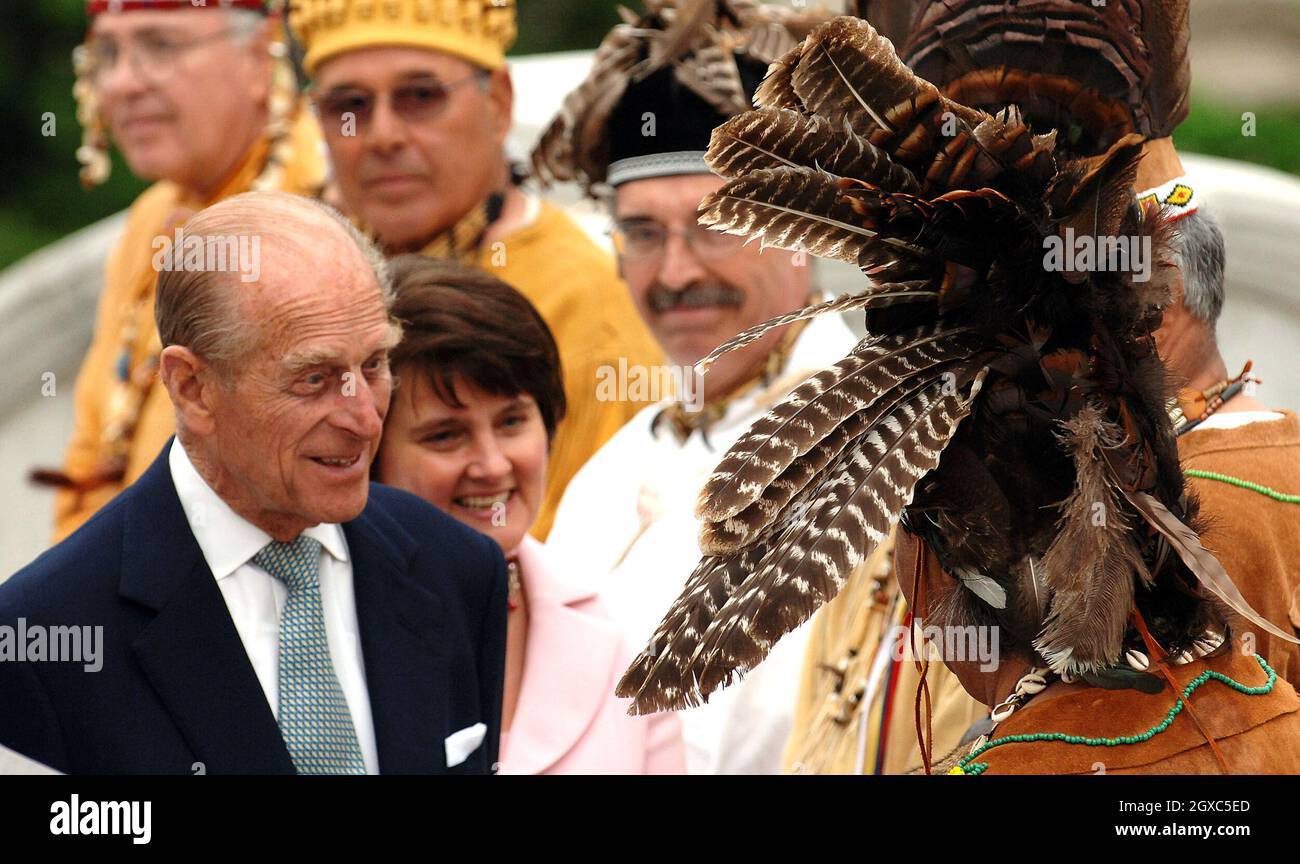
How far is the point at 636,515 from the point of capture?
156 inches

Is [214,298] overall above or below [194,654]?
above

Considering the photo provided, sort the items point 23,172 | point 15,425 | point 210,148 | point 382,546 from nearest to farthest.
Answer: point 382,546 → point 210,148 → point 15,425 → point 23,172

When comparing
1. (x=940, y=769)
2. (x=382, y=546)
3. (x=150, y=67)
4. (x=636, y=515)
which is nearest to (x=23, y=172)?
(x=150, y=67)

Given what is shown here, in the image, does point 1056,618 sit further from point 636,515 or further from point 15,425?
point 15,425

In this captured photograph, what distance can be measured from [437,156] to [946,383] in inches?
104

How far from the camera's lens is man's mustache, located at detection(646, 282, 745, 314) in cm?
399

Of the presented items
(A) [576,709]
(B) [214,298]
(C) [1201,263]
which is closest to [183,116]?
(A) [576,709]

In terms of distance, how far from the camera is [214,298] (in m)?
2.57

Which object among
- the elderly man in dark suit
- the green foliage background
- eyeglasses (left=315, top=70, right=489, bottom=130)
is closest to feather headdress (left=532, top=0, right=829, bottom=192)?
eyeglasses (left=315, top=70, right=489, bottom=130)

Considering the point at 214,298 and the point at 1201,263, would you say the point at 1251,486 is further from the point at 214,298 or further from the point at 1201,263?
the point at 214,298

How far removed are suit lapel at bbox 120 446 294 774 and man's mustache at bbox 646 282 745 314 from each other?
1665 millimetres

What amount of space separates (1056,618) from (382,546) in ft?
3.70

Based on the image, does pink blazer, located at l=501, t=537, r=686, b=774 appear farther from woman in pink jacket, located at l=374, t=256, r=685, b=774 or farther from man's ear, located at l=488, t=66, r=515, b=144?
man's ear, located at l=488, t=66, r=515, b=144
